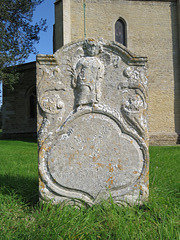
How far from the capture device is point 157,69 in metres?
12.8

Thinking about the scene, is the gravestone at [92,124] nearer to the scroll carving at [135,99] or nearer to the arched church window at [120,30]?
the scroll carving at [135,99]

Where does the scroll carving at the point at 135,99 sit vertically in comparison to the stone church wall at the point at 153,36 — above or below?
below

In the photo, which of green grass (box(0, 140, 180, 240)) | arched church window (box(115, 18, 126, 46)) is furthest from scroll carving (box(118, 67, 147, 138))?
arched church window (box(115, 18, 126, 46))

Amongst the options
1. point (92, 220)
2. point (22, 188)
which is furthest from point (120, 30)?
point (92, 220)

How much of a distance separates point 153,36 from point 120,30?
2.05 metres

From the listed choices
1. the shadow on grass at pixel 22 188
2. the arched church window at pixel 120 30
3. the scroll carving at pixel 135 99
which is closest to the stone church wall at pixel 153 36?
the arched church window at pixel 120 30

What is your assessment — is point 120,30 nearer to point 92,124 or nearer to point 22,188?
point 92,124

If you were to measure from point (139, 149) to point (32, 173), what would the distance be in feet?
8.18

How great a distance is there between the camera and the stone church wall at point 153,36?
12250 millimetres

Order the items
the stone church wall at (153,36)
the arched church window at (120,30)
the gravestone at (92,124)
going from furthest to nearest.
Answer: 1. the arched church window at (120,30)
2. the stone church wall at (153,36)
3. the gravestone at (92,124)

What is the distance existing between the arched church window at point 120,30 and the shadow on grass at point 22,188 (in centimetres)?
1115

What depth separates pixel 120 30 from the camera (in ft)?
41.8

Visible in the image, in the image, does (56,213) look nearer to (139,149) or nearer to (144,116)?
(139,149)

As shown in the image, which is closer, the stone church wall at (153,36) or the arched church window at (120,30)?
the stone church wall at (153,36)
